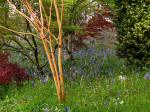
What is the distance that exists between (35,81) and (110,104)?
10.7ft

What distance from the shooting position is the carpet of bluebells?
24.5 feet

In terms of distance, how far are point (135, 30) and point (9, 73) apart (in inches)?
128

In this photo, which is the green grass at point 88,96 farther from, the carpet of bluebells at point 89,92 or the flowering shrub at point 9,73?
the flowering shrub at point 9,73

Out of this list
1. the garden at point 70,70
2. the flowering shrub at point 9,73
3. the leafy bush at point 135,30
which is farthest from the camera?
the leafy bush at point 135,30

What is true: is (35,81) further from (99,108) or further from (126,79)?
(99,108)

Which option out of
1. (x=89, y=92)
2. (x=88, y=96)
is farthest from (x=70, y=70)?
(x=88, y=96)

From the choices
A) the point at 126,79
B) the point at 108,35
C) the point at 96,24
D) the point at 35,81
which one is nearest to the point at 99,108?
the point at 126,79

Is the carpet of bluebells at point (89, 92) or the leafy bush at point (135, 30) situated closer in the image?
the carpet of bluebells at point (89, 92)

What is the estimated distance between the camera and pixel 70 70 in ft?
36.4

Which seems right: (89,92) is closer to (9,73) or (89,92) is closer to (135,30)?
(9,73)

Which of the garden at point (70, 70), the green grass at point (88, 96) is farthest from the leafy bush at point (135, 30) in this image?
the green grass at point (88, 96)

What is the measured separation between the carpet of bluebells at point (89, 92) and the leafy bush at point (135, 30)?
34 cm

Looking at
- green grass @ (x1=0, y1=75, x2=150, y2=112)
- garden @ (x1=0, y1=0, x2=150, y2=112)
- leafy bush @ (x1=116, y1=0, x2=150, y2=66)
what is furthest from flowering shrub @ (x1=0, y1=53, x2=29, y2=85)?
leafy bush @ (x1=116, y1=0, x2=150, y2=66)

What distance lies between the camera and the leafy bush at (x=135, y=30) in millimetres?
10242
